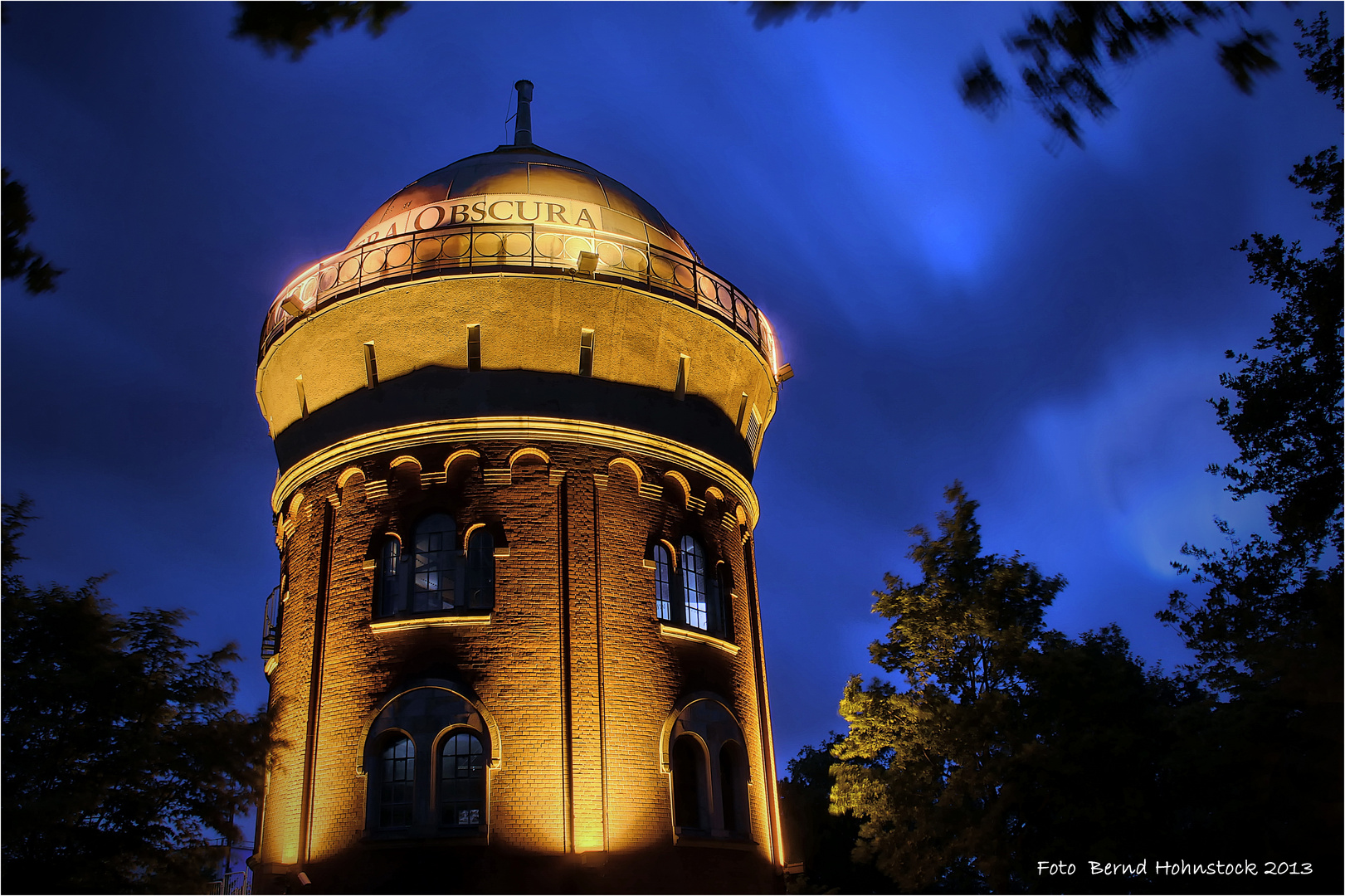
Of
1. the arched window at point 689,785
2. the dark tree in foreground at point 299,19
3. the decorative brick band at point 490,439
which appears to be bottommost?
the arched window at point 689,785

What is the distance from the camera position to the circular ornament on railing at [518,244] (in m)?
22.0

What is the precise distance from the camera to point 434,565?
787 inches

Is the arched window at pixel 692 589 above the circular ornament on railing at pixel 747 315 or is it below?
below

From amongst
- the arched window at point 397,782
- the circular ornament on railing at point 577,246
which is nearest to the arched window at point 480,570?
the arched window at point 397,782

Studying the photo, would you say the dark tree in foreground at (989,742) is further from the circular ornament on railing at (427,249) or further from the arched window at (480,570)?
the circular ornament on railing at (427,249)

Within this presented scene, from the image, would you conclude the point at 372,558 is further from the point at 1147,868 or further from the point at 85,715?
the point at 1147,868

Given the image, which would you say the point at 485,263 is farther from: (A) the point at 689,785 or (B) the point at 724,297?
(A) the point at 689,785

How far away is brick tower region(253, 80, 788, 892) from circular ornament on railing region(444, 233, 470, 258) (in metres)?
0.08

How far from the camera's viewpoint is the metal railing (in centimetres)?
2147

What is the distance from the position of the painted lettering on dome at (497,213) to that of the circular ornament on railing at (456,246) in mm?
370

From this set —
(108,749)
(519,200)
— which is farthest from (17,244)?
(519,200)

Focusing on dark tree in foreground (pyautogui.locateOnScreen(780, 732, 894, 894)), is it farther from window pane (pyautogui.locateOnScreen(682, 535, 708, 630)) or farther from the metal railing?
the metal railing

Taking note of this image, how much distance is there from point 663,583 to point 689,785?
366cm

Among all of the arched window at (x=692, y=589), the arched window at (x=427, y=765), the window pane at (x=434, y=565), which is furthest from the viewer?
the arched window at (x=692, y=589)
